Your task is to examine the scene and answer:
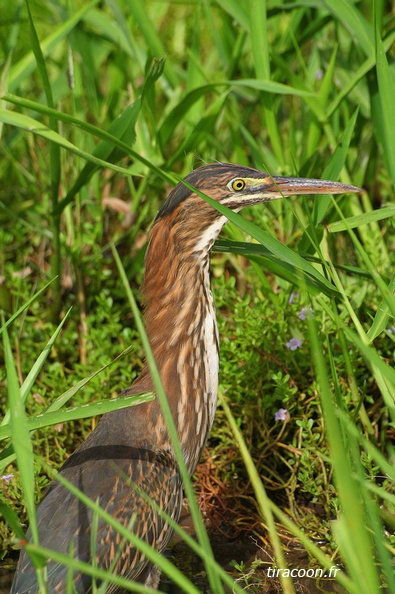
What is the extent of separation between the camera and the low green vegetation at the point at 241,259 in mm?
3193

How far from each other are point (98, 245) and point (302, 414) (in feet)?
4.93

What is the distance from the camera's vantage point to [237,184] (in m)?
3.01

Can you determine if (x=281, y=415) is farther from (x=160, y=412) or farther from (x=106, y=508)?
(x=106, y=508)

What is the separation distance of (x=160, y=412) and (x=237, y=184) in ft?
2.65

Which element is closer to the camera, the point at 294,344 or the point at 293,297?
the point at 294,344

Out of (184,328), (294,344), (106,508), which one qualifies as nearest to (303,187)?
(184,328)

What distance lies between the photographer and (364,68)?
12.1 feet

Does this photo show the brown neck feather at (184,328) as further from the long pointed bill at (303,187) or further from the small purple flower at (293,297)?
the small purple flower at (293,297)

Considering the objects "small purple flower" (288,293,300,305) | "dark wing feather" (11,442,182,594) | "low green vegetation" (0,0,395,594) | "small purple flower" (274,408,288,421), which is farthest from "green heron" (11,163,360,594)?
"small purple flower" (288,293,300,305)

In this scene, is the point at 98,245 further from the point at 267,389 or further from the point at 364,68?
the point at 364,68

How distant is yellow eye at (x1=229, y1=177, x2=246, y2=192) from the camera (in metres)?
3.00

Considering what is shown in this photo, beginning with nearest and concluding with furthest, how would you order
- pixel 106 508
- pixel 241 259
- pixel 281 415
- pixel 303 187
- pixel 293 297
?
pixel 106 508 < pixel 303 187 < pixel 281 415 < pixel 293 297 < pixel 241 259

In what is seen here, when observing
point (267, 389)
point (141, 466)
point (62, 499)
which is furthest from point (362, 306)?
point (62, 499)

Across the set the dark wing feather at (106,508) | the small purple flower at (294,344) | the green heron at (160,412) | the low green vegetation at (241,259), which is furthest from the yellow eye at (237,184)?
the dark wing feather at (106,508)
